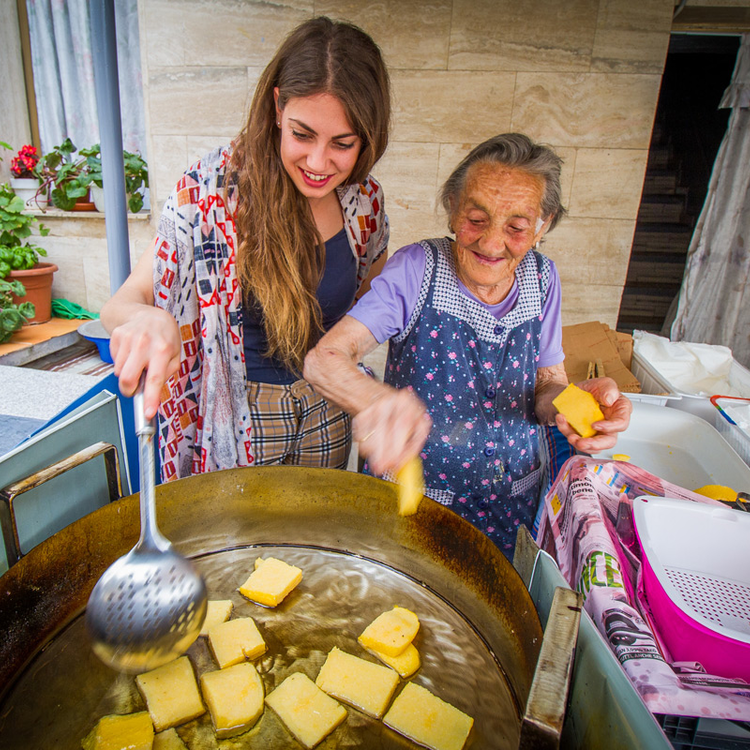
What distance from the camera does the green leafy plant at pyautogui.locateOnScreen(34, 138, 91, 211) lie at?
365 centimetres

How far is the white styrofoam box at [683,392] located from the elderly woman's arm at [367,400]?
3.39ft

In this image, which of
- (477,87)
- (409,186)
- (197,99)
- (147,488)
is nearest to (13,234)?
(197,99)

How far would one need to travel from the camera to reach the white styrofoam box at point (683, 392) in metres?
1.58

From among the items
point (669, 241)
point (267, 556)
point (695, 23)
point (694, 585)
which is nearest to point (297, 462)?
point (267, 556)

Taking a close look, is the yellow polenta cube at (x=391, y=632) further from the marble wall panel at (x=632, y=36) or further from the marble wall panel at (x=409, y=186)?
the marble wall panel at (x=632, y=36)

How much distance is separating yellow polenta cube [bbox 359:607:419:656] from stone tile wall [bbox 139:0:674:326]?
237cm

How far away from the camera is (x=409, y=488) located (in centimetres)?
100

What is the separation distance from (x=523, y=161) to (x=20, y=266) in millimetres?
3578

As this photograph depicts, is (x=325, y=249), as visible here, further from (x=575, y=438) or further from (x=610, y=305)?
(x=610, y=305)

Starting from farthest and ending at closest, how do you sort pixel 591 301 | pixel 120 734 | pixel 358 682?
1. pixel 591 301
2. pixel 358 682
3. pixel 120 734

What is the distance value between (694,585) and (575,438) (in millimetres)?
414

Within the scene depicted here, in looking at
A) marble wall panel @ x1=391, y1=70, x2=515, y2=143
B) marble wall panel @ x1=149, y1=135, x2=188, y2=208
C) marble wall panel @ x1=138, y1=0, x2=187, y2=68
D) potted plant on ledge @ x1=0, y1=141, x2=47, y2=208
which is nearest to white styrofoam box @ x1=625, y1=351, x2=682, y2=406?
marble wall panel @ x1=391, y1=70, x2=515, y2=143

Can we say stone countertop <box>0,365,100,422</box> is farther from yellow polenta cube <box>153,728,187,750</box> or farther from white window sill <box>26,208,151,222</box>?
white window sill <box>26,208,151,222</box>

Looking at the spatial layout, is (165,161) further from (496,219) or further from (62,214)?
(496,219)
